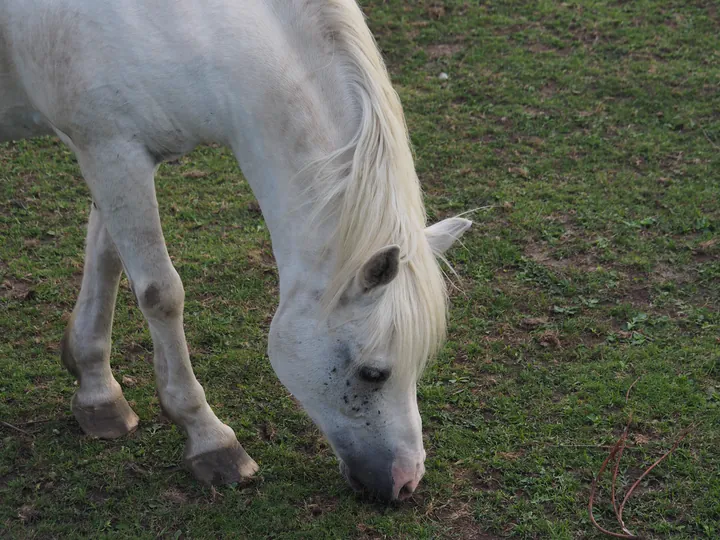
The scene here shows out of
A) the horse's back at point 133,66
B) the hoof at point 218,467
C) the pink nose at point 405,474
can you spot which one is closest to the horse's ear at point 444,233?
the pink nose at point 405,474

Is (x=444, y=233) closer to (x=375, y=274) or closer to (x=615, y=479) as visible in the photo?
(x=375, y=274)

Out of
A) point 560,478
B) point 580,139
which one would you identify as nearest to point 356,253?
point 560,478

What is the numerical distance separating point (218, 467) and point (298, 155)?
4.34 ft

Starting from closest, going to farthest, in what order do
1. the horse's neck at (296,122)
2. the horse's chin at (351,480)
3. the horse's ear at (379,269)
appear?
1. the horse's ear at (379,269)
2. the horse's neck at (296,122)
3. the horse's chin at (351,480)

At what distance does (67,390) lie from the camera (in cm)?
359

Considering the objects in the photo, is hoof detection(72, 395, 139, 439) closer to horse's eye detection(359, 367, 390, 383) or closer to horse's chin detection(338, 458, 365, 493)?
horse's chin detection(338, 458, 365, 493)

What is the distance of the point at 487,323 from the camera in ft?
13.2

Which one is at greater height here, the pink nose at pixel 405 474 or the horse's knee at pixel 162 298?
the horse's knee at pixel 162 298

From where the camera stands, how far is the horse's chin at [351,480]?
2.80m

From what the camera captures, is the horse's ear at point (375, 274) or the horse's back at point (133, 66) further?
the horse's back at point (133, 66)

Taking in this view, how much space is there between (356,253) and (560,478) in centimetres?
136

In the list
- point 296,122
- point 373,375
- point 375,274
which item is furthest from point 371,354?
point 296,122

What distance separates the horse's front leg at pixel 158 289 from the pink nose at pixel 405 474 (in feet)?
2.31

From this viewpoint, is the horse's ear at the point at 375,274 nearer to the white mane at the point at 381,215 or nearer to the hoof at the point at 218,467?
the white mane at the point at 381,215
